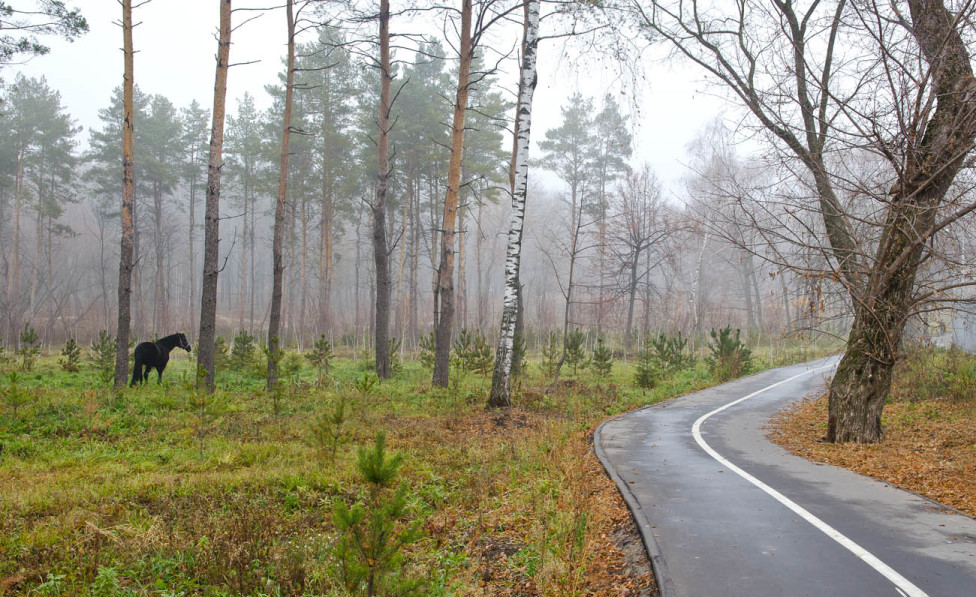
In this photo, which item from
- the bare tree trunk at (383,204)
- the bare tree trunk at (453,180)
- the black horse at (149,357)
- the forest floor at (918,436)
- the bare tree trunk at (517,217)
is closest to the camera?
the forest floor at (918,436)

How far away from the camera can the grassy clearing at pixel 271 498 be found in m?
4.42

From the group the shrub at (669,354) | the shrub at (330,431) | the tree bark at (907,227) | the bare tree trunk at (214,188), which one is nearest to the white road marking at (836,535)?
the tree bark at (907,227)

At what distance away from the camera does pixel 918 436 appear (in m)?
9.74

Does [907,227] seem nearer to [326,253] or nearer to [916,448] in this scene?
[916,448]

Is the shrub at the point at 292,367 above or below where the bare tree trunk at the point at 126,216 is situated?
below

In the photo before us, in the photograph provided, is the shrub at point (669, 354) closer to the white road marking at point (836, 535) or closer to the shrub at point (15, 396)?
the white road marking at point (836, 535)

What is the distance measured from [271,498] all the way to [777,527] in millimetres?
5397

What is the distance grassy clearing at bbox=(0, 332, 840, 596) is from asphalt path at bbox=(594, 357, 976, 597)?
0.49 meters

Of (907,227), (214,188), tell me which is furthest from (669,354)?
(214,188)

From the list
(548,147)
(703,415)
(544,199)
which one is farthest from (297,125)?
(544,199)

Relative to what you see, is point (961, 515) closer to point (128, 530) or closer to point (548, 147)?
point (128, 530)

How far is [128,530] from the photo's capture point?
4.82 metres

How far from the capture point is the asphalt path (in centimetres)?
403

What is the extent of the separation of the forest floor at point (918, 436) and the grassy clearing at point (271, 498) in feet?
13.0
